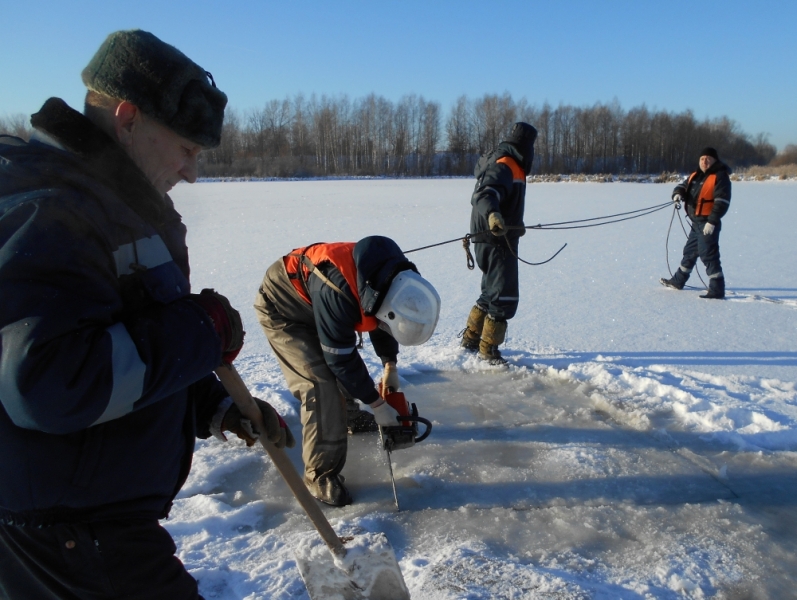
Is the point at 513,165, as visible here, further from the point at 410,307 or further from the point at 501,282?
the point at 410,307

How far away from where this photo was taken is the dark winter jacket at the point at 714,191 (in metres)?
6.60

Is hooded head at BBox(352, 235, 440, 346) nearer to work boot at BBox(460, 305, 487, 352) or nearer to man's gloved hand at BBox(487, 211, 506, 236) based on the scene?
man's gloved hand at BBox(487, 211, 506, 236)

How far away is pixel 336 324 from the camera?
2568 mm

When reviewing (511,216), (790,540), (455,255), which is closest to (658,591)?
(790,540)

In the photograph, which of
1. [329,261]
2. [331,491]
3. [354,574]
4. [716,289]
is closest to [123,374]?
[354,574]

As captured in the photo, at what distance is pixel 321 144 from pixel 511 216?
54238 millimetres

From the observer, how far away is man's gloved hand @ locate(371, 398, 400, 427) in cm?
268

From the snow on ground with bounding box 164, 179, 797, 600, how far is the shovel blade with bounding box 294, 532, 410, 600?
12 centimetres

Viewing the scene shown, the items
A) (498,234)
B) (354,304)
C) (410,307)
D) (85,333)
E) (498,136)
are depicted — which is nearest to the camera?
(85,333)

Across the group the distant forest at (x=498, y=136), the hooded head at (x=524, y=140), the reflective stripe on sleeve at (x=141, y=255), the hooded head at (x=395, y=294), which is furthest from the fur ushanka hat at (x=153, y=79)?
the distant forest at (x=498, y=136)

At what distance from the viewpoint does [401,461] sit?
3148 millimetres

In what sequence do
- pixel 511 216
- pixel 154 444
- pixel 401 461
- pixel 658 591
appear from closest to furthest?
1. pixel 154 444
2. pixel 658 591
3. pixel 401 461
4. pixel 511 216

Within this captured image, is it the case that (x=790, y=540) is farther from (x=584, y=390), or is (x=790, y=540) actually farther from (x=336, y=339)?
(x=336, y=339)

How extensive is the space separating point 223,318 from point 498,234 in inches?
132
